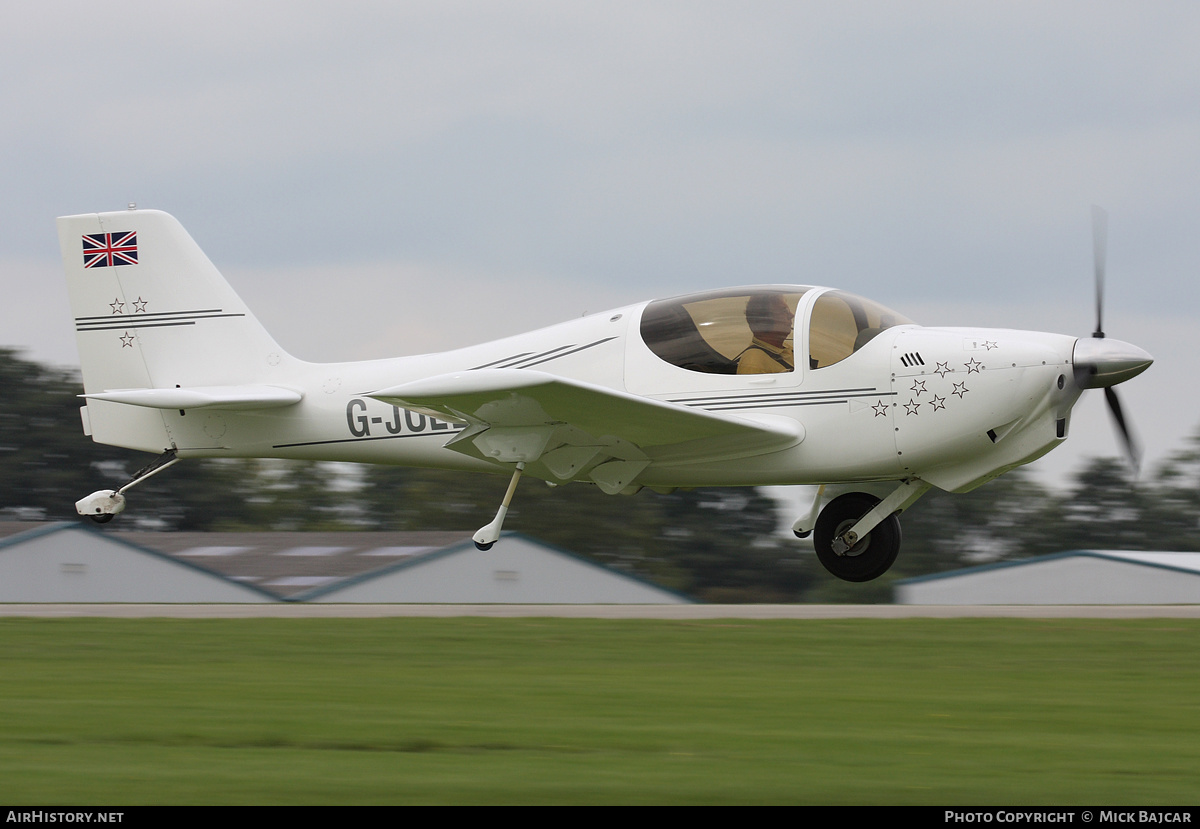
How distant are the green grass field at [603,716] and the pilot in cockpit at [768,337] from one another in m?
2.33

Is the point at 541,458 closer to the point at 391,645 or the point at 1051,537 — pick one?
the point at 391,645

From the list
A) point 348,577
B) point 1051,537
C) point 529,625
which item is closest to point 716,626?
point 529,625

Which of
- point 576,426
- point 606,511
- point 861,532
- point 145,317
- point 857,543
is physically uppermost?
point 145,317

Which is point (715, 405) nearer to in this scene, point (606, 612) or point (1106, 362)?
point (606, 612)

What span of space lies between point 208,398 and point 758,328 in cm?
548

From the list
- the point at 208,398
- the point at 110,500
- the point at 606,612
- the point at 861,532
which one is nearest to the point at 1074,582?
the point at 861,532

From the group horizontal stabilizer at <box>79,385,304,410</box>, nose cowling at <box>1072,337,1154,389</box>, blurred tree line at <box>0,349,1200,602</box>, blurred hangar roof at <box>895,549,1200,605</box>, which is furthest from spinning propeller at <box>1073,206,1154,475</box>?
blurred tree line at <box>0,349,1200,602</box>

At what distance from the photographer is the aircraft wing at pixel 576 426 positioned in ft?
33.8

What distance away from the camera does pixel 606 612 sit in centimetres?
1287

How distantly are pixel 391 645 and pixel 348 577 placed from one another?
1897cm

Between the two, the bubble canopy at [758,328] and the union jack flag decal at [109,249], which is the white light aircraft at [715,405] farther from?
the union jack flag decal at [109,249]

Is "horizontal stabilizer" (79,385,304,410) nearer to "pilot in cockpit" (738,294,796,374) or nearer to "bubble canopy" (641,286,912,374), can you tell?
"bubble canopy" (641,286,912,374)

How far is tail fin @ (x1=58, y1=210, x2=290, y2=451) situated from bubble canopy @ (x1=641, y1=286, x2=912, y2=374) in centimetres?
456

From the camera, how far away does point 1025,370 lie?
36.0ft
